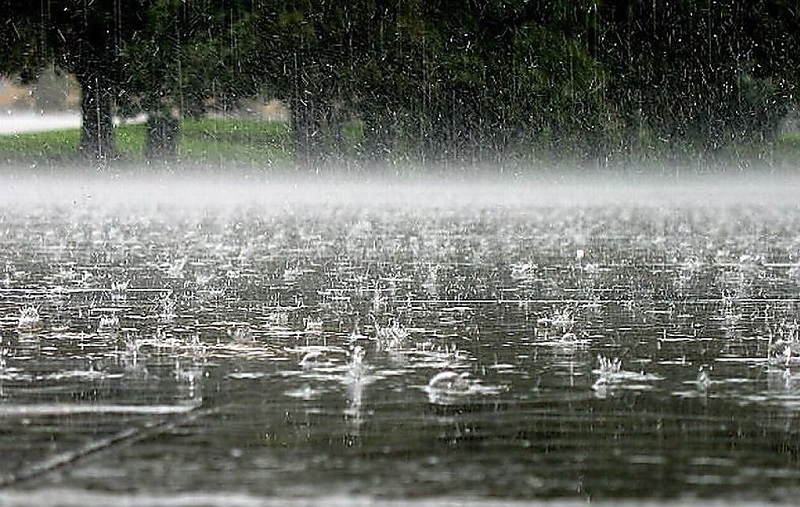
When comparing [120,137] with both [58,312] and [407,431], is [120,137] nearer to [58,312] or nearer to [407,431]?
[58,312]

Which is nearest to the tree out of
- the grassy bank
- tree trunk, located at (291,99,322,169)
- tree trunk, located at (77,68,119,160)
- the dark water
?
tree trunk, located at (77,68,119,160)

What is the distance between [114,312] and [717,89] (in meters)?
35.2

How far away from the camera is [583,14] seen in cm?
4075

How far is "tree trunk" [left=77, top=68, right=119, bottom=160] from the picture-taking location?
133 ft

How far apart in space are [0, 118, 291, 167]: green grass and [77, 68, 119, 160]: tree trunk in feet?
1.34

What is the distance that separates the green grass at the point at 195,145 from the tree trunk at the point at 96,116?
1.34 feet

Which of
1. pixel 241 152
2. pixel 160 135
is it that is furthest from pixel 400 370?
pixel 241 152

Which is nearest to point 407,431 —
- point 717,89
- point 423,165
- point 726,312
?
point 726,312

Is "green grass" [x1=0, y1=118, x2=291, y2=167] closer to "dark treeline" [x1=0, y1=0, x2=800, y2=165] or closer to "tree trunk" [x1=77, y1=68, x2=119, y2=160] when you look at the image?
"tree trunk" [x1=77, y1=68, x2=119, y2=160]

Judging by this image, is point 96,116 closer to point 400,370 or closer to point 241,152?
point 241,152

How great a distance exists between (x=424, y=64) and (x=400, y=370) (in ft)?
111

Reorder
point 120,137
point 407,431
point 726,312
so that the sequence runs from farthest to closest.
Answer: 1. point 120,137
2. point 726,312
3. point 407,431

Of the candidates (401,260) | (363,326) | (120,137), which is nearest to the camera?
(363,326)

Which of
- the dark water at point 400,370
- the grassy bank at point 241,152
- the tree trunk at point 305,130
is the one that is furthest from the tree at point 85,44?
the dark water at point 400,370
